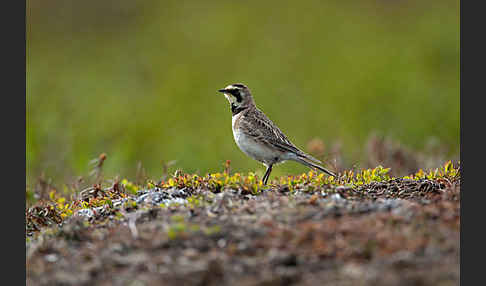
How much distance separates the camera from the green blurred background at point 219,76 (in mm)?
15305

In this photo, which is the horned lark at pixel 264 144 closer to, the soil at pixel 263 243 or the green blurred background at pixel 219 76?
the soil at pixel 263 243

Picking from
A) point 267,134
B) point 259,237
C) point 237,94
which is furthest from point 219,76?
point 259,237

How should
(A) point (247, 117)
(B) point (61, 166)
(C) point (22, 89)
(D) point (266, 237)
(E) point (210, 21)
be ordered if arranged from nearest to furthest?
(D) point (266, 237) → (C) point (22, 89) → (A) point (247, 117) → (B) point (61, 166) → (E) point (210, 21)

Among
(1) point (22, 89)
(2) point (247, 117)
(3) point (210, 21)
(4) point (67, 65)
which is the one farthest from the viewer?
(3) point (210, 21)

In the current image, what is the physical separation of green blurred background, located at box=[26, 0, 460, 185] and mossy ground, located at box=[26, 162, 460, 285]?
579cm

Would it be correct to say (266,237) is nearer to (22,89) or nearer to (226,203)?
(226,203)

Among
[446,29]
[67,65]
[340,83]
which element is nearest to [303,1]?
[446,29]

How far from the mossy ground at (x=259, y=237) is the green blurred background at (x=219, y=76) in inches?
228

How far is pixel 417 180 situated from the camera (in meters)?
6.95

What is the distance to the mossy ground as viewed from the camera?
451 centimetres

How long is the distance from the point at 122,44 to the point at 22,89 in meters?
16.1

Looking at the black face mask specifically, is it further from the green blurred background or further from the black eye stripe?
the green blurred background

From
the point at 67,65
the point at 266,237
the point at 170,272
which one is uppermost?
→ the point at 67,65

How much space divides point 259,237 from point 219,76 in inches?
635
